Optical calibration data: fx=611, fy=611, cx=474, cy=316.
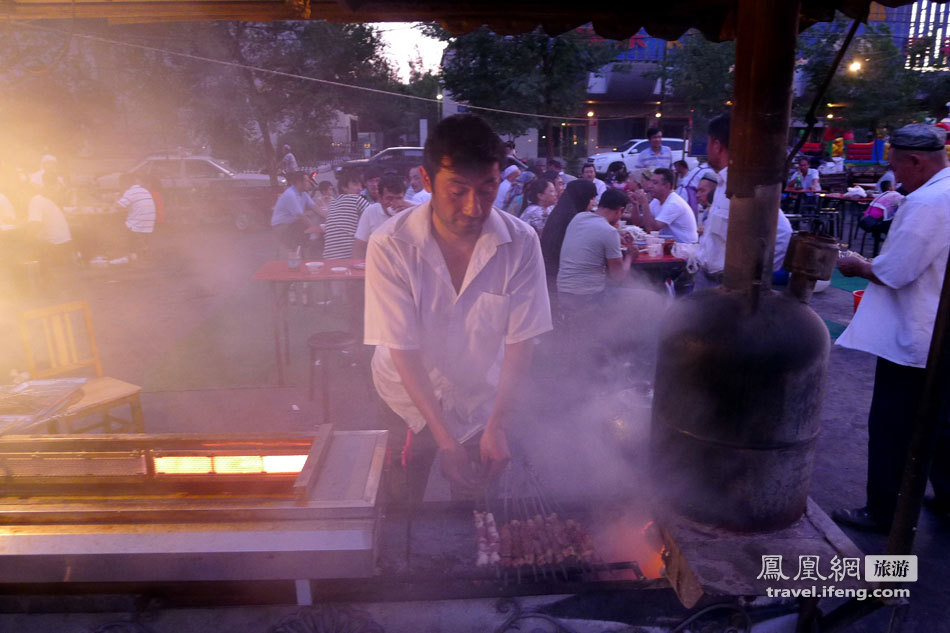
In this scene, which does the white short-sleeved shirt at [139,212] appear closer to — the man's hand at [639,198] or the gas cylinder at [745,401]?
the man's hand at [639,198]

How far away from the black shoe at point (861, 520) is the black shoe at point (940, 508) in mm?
497

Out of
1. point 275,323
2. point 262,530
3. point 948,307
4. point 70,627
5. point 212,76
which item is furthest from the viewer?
point 212,76

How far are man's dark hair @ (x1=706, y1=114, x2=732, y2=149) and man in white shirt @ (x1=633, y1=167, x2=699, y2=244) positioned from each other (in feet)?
8.52

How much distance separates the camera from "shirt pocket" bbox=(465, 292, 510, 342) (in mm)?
2461

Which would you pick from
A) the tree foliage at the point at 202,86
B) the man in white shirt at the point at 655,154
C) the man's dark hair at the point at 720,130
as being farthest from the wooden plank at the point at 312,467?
the tree foliage at the point at 202,86

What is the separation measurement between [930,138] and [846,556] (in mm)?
2313

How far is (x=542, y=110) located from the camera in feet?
57.1

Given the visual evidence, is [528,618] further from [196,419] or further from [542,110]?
[542,110]

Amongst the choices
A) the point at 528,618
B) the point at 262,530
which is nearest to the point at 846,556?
the point at 528,618

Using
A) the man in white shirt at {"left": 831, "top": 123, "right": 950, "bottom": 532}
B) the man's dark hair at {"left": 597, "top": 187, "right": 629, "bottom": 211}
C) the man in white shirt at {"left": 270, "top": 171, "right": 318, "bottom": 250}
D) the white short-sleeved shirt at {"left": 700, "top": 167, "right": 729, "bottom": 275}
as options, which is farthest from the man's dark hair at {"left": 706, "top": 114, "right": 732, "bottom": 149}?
the man in white shirt at {"left": 270, "top": 171, "right": 318, "bottom": 250}

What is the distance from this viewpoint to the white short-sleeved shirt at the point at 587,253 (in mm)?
5805

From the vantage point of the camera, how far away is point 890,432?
341 centimetres

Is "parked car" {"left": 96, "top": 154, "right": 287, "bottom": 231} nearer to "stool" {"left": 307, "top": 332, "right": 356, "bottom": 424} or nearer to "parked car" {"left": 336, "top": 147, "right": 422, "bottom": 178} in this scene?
"parked car" {"left": 336, "top": 147, "right": 422, "bottom": 178}

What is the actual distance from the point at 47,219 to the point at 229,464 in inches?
407
